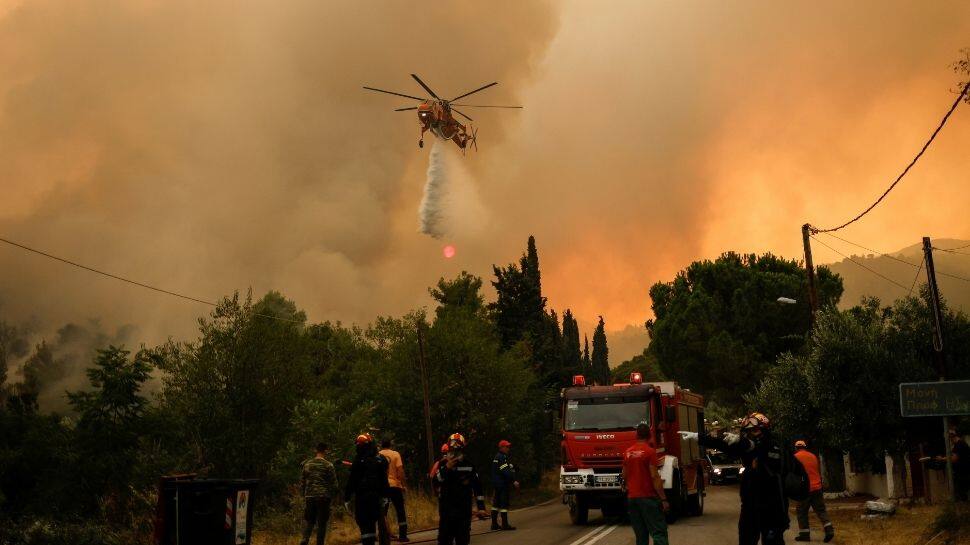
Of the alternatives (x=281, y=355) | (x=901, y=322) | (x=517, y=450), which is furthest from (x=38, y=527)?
(x=517, y=450)

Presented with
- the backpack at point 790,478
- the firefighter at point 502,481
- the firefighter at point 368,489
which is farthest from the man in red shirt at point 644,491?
the firefighter at point 502,481

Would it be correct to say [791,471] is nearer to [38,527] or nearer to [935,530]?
[935,530]

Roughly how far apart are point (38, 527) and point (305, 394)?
13.5m

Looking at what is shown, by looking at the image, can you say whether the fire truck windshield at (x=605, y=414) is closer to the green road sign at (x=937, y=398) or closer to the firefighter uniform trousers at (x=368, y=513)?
the green road sign at (x=937, y=398)

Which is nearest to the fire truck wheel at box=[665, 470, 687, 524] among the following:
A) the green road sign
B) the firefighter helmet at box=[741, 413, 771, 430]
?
the green road sign

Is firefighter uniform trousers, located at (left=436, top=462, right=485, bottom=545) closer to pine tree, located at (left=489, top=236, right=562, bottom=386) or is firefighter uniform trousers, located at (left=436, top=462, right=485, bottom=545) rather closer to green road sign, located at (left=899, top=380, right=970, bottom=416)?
green road sign, located at (left=899, top=380, right=970, bottom=416)

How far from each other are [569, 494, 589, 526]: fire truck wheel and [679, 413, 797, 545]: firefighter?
1046 cm

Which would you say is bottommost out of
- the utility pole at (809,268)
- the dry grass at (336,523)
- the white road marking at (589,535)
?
the dry grass at (336,523)

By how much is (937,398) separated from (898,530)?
132 inches

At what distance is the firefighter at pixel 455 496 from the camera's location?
11414 mm

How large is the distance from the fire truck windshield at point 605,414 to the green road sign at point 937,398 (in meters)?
5.63

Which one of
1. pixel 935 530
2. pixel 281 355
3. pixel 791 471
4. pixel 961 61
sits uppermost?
pixel 961 61

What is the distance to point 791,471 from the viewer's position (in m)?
9.94

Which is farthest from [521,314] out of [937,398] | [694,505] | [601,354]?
[601,354]
